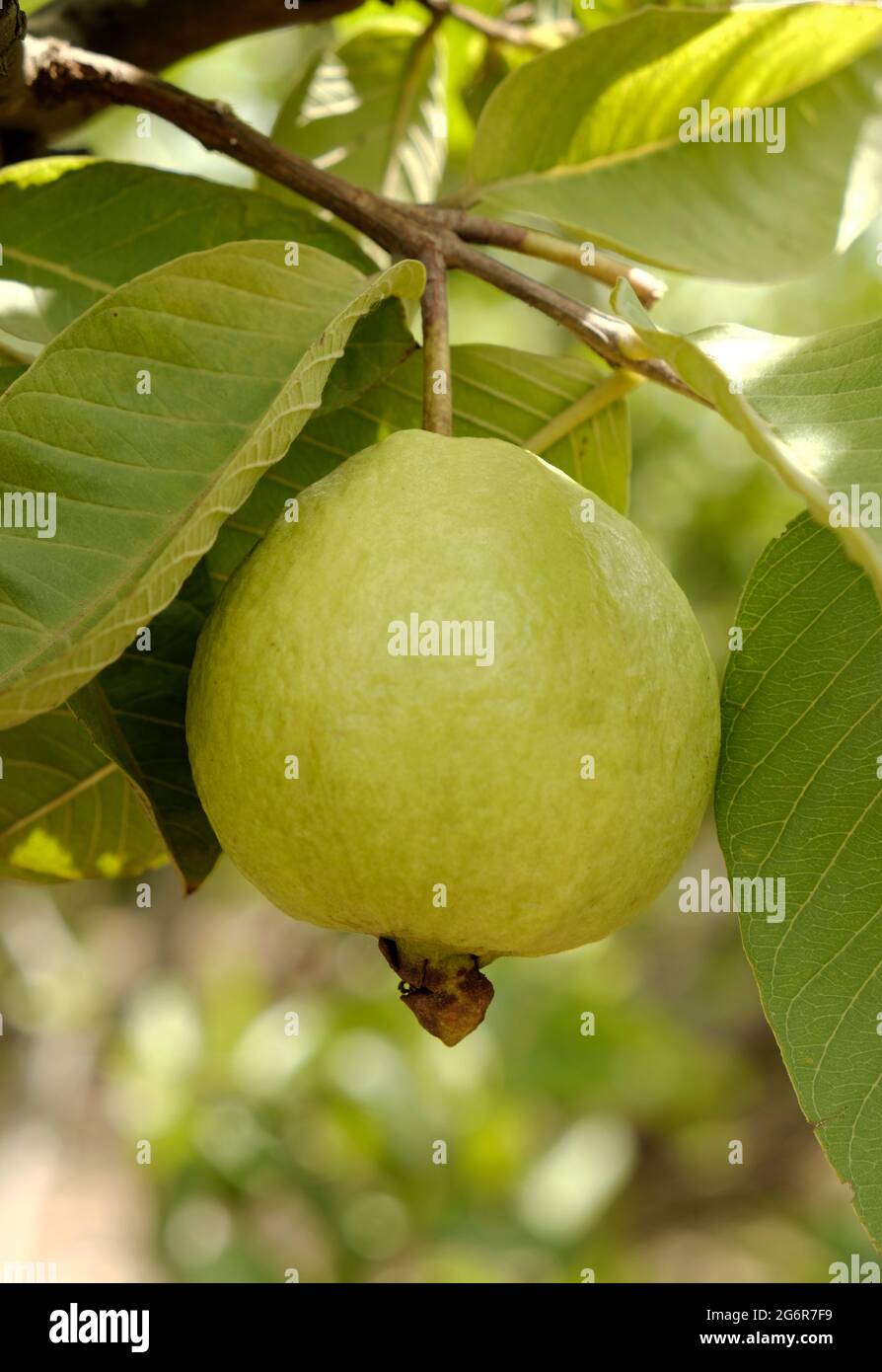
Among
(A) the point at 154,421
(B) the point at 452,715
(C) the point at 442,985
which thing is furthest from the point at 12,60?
(C) the point at 442,985

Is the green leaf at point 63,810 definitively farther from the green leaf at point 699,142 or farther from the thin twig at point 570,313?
the green leaf at point 699,142

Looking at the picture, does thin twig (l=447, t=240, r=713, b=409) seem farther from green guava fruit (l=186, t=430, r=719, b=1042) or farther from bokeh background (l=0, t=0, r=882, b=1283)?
bokeh background (l=0, t=0, r=882, b=1283)

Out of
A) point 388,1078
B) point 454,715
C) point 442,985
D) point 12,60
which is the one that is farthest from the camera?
point 388,1078

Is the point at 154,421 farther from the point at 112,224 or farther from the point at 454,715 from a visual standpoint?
the point at 112,224

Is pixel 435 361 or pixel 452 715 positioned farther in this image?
→ pixel 435 361

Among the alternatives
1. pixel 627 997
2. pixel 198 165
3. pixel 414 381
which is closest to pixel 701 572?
pixel 627 997

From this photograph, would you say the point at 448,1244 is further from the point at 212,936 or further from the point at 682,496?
the point at 212,936

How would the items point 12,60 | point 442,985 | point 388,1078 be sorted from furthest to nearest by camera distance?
point 388,1078 → point 12,60 → point 442,985
